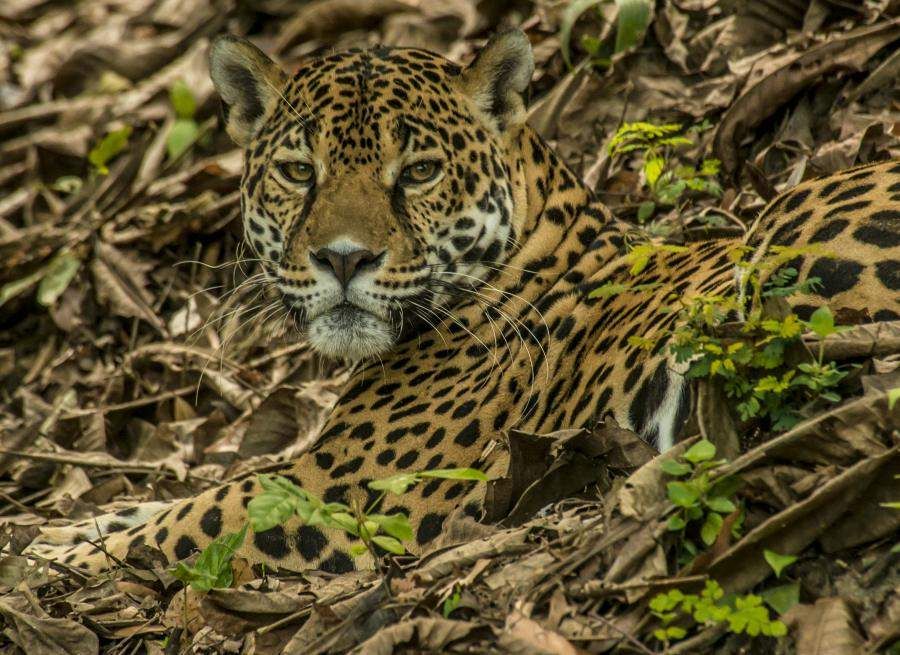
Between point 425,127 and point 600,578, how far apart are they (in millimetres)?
2855

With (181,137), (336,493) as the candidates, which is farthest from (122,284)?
(336,493)

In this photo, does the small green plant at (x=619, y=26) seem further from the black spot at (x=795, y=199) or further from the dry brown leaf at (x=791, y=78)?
the black spot at (x=795, y=199)

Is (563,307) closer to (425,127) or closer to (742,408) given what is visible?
(425,127)

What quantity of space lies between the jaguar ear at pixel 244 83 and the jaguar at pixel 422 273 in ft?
0.03

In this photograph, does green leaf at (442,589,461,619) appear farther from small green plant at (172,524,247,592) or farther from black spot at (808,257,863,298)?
black spot at (808,257,863,298)

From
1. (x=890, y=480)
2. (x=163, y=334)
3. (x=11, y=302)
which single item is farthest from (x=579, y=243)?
(x=11, y=302)

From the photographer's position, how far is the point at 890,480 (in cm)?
362

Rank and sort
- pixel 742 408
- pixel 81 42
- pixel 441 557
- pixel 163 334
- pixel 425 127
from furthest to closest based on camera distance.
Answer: pixel 81 42 → pixel 163 334 → pixel 425 127 → pixel 441 557 → pixel 742 408

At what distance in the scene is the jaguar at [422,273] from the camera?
5.41m

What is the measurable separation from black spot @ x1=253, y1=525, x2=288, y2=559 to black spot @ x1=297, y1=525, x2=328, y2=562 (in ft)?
0.22

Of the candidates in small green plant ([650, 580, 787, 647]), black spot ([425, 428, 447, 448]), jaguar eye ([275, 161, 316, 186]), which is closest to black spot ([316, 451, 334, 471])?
black spot ([425, 428, 447, 448])

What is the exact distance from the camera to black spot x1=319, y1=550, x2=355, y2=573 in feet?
17.4

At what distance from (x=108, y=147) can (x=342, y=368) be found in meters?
3.79

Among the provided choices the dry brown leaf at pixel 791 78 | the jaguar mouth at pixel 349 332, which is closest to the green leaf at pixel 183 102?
the dry brown leaf at pixel 791 78
